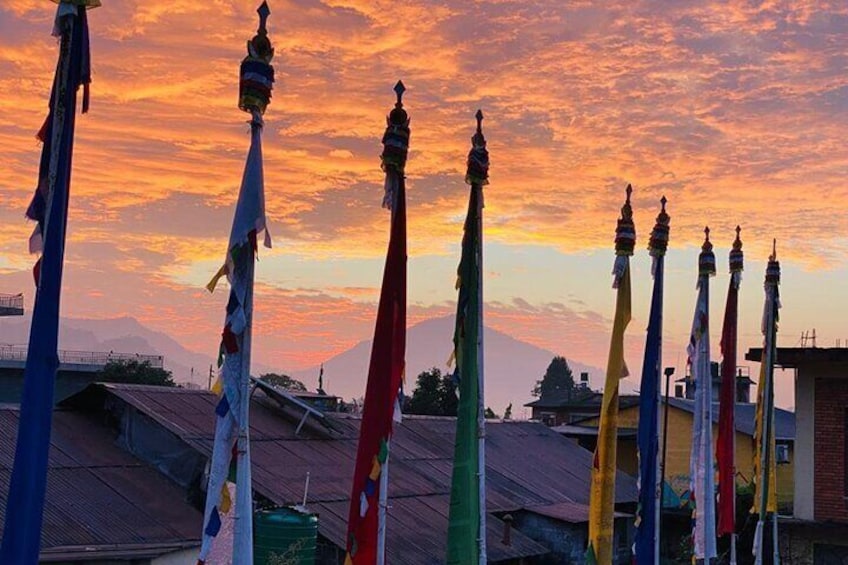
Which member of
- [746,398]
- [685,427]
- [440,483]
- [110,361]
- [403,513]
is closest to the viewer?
[403,513]

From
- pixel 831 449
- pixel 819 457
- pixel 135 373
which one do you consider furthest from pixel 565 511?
pixel 135 373

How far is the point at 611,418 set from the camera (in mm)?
22406

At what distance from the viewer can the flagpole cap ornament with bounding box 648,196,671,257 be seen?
84.8ft

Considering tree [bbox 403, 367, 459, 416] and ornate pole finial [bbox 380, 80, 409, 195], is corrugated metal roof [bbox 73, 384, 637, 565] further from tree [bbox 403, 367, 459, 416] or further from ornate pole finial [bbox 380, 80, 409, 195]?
tree [bbox 403, 367, 459, 416]

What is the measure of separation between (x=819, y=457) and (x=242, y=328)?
25.1 metres

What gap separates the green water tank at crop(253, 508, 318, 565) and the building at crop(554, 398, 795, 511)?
105 ft

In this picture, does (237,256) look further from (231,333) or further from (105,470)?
(105,470)

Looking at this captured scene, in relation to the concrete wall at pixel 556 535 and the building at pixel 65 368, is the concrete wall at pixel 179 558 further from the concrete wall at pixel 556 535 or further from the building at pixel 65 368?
the building at pixel 65 368

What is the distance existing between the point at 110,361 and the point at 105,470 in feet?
183

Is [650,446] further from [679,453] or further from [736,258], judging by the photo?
[679,453]

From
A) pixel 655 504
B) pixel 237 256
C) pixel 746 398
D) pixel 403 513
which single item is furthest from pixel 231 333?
pixel 746 398

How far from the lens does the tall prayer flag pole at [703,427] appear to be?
26891 mm

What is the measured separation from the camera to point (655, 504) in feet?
78.4

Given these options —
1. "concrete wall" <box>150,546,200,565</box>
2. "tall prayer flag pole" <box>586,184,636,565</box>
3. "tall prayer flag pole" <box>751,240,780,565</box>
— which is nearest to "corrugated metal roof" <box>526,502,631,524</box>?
"tall prayer flag pole" <box>751,240,780,565</box>
